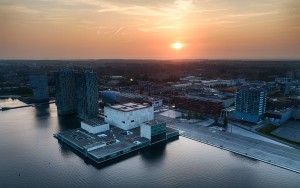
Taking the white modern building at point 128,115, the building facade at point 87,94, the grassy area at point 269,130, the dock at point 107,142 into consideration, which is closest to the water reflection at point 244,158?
the grassy area at point 269,130

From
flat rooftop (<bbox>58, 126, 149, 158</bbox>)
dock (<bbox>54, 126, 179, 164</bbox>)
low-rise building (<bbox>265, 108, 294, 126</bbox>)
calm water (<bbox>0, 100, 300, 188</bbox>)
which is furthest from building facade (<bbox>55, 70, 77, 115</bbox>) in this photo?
low-rise building (<bbox>265, 108, 294, 126</bbox>)

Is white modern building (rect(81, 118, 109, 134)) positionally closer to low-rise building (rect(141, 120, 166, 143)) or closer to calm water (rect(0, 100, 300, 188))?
calm water (rect(0, 100, 300, 188))

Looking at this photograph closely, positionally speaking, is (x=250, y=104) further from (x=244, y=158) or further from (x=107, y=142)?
(x=107, y=142)

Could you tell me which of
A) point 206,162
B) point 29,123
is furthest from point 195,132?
point 29,123

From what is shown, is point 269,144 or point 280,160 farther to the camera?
point 269,144

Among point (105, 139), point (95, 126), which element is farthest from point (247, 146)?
point (95, 126)

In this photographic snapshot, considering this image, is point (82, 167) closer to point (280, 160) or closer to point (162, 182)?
point (162, 182)
